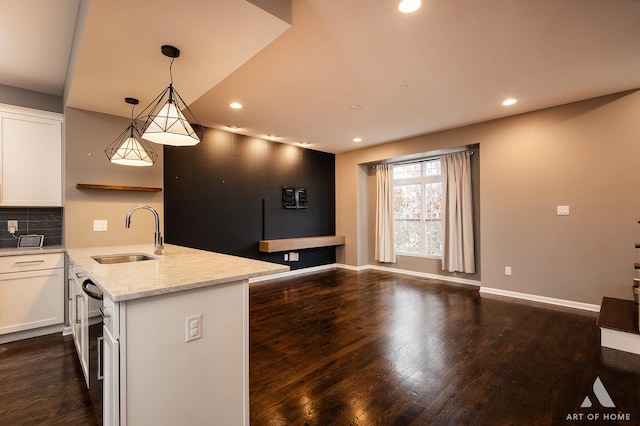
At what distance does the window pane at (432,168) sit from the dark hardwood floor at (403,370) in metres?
2.64

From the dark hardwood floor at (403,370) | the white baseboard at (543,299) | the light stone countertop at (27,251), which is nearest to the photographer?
the dark hardwood floor at (403,370)

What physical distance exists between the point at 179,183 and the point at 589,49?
4847mm

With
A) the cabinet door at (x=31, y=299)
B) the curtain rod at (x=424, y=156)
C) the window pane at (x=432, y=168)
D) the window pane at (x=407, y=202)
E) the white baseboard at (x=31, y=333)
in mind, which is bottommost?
the white baseboard at (x=31, y=333)

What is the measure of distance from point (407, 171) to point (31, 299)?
5768 mm

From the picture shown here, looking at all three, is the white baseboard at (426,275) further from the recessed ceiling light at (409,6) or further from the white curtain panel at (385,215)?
the recessed ceiling light at (409,6)

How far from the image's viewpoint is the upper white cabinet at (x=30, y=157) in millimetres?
2982

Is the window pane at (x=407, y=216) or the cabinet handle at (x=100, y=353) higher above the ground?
the window pane at (x=407, y=216)

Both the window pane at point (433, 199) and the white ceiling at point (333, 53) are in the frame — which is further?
the window pane at point (433, 199)

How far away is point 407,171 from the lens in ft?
19.8

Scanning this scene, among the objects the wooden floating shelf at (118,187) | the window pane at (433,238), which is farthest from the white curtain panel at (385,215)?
the wooden floating shelf at (118,187)

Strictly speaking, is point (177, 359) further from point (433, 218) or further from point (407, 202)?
point (407, 202)

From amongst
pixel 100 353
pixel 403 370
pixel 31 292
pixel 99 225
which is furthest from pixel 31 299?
pixel 403 370

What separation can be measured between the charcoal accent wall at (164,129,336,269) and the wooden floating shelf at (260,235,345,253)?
234 millimetres

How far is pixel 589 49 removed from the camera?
101 inches
